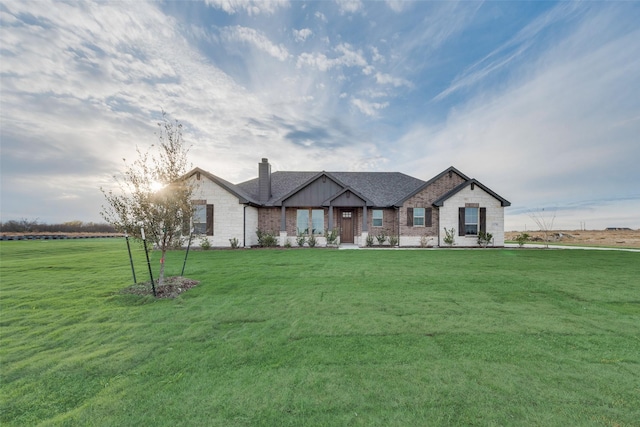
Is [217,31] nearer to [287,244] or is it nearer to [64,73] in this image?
[64,73]

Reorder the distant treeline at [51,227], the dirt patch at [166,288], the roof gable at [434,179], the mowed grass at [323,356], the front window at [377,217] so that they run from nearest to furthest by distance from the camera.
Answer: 1. the mowed grass at [323,356]
2. the dirt patch at [166,288]
3. the roof gable at [434,179]
4. the front window at [377,217]
5. the distant treeline at [51,227]

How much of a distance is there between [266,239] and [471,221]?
1505cm

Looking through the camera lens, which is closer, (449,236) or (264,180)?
(449,236)

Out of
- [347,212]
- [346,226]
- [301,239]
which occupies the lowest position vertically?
[301,239]

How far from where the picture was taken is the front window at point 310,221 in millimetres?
19938

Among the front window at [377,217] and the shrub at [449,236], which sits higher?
the front window at [377,217]

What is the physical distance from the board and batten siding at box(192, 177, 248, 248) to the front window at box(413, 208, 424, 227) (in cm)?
1258

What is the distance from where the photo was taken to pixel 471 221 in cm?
1922

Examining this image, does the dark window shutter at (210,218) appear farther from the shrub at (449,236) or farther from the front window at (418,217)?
the shrub at (449,236)

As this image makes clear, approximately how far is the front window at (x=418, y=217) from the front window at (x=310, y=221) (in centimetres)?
693

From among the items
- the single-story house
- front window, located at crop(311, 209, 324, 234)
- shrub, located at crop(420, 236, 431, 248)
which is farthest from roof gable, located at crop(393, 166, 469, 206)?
front window, located at crop(311, 209, 324, 234)

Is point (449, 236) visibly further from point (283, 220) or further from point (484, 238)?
point (283, 220)

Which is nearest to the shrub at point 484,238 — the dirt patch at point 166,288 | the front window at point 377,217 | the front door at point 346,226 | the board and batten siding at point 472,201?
the board and batten siding at point 472,201

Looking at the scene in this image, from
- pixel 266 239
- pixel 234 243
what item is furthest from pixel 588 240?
pixel 234 243
